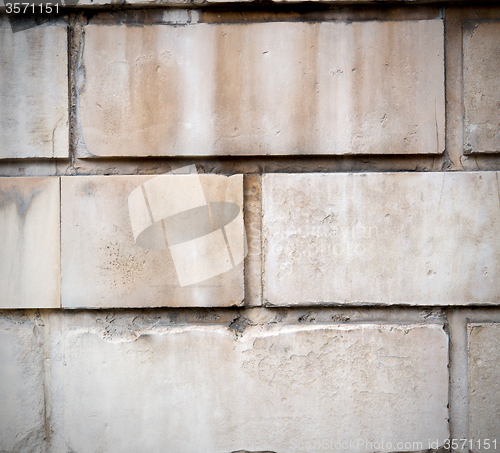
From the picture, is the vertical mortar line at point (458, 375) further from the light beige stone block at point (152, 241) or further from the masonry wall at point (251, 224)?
the light beige stone block at point (152, 241)

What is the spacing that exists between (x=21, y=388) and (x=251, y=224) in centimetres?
140

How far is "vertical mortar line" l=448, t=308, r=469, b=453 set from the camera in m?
1.50

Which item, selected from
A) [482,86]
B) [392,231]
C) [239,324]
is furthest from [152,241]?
[482,86]

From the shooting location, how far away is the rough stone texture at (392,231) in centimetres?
145

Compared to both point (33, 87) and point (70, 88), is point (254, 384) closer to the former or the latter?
point (70, 88)

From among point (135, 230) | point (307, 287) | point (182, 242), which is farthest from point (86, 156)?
point (307, 287)

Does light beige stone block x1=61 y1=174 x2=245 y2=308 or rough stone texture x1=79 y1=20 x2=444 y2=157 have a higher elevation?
rough stone texture x1=79 y1=20 x2=444 y2=157

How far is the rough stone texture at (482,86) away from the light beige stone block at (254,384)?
95cm

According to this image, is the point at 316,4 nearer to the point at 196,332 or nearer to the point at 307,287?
the point at 307,287

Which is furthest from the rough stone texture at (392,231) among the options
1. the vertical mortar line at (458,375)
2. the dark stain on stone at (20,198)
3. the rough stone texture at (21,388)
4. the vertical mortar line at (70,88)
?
the rough stone texture at (21,388)

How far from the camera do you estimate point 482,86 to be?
57.3 inches

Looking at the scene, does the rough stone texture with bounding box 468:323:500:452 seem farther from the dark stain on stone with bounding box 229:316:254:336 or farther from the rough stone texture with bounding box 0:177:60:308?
the rough stone texture with bounding box 0:177:60:308

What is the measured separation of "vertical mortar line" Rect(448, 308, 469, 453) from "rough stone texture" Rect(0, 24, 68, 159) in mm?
2100

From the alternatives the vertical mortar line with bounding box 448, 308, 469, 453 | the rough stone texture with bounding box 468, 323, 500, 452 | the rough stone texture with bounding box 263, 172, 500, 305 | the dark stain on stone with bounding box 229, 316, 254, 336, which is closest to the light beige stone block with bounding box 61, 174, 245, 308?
the dark stain on stone with bounding box 229, 316, 254, 336
